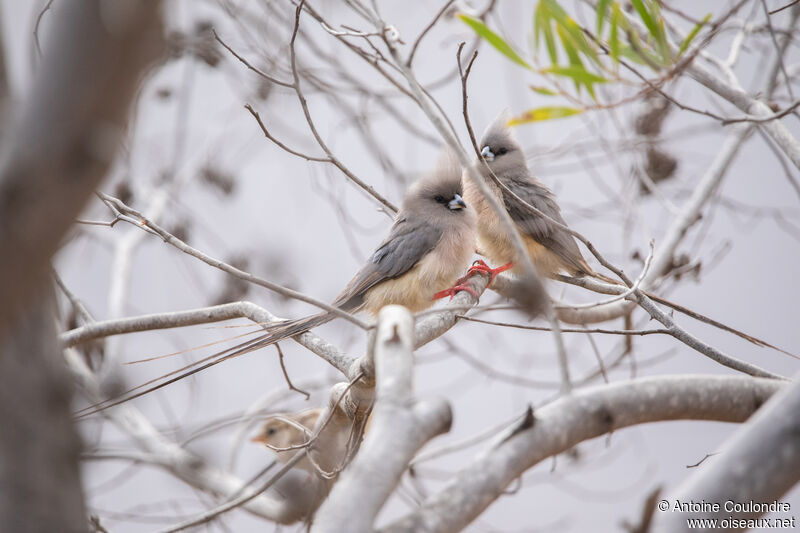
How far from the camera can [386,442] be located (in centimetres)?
114

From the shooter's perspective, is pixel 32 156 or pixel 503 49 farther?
pixel 503 49

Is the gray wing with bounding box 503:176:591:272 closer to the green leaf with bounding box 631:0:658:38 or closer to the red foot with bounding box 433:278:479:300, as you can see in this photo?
the red foot with bounding box 433:278:479:300

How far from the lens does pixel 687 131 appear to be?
3.96 m

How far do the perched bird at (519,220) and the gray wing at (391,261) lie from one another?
38 cm

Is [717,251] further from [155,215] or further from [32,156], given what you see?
[32,156]

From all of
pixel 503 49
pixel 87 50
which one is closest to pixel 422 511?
pixel 87 50

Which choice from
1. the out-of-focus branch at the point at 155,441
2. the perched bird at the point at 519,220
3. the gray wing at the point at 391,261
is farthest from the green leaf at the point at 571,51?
the out-of-focus branch at the point at 155,441

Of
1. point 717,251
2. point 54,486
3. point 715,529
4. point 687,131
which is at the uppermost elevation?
point 687,131

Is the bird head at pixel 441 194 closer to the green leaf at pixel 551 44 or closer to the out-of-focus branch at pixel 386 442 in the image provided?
the green leaf at pixel 551 44

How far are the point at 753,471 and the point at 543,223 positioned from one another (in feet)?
8.68

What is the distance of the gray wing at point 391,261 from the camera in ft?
11.7

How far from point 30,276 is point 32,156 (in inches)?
5.7

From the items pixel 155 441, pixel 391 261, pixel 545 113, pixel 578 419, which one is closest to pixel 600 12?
pixel 545 113

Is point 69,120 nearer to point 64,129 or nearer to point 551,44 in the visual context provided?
point 64,129
